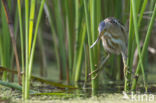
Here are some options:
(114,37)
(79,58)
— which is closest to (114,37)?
(114,37)

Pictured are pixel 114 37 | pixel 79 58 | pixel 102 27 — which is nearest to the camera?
pixel 102 27

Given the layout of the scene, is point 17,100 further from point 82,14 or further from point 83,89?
point 82,14

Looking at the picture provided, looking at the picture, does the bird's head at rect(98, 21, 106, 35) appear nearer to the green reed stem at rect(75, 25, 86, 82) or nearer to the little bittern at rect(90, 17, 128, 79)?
the little bittern at rect(90, 17, 128, 79)

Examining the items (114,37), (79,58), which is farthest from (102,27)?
(79,58)

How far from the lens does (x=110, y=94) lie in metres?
1.25

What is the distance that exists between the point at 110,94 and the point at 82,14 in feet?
1.53

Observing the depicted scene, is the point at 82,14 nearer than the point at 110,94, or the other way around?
the point at 110,94

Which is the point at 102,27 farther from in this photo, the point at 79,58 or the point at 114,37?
the point at 79,58

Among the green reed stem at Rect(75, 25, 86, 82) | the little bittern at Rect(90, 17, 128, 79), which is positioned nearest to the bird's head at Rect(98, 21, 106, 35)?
the little bittern at Rect(90, 17, 128, 79)

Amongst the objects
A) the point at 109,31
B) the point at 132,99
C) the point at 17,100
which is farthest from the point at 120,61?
the point at 17,100

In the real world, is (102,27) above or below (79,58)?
above

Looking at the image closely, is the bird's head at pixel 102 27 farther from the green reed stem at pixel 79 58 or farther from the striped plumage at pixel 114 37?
the green reed stem at pixel 79 58

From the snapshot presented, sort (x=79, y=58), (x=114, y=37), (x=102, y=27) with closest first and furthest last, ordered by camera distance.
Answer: (x=102, y=27)
(x=114, y=37)
(x=79, y=58)

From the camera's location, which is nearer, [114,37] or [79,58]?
[114,37]
